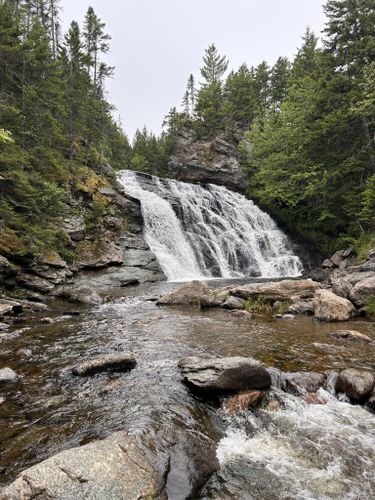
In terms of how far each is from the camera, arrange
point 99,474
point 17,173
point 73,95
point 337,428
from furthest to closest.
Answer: point 73,95, point 17,173, point 337,428, point 99,474

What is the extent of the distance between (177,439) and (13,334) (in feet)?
24.7

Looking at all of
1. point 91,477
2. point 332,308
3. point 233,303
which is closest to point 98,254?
point 233,303

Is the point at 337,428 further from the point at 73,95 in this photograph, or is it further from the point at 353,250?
the point at 73,95

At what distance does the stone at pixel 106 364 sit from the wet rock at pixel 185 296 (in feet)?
25.8

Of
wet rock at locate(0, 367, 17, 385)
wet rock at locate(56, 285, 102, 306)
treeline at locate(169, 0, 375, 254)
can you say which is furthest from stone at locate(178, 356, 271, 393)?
treeline at locate(169, 0, 375, 254)

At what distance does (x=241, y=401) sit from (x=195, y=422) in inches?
38.1

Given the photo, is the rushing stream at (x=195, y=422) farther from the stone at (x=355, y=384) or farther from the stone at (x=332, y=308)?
the stone at (x=332, y=308)

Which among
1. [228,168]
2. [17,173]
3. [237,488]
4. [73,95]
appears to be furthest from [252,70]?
[237,488]

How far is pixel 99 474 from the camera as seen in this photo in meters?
3.46

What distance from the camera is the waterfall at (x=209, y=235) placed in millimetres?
28047

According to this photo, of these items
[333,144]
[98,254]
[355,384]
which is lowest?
[355,384]

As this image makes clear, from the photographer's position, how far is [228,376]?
593 cm

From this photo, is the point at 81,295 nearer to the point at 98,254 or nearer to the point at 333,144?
the point at 98,254

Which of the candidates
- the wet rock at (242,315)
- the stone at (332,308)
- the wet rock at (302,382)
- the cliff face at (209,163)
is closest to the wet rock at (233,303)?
the wet rock at (242,315)
